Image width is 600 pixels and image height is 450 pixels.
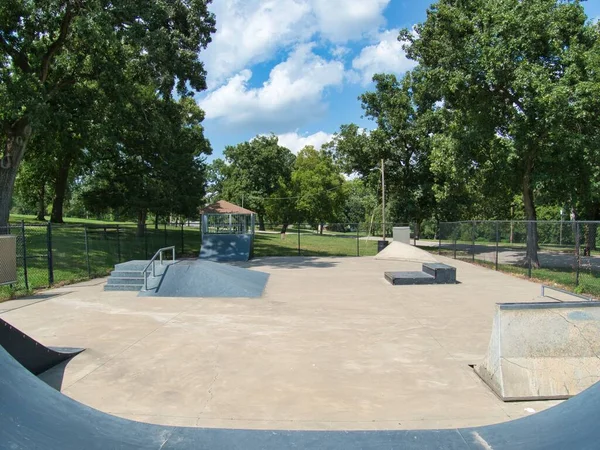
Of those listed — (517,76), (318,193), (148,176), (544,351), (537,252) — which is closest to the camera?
(544,351)

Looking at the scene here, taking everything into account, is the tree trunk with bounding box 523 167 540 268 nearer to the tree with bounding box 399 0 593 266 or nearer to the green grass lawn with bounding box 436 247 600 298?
the tree with bounding box 399 0 593 266

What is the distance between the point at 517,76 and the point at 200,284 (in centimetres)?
1442

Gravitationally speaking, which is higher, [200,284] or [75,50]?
[75,50]

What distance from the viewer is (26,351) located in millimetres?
5316

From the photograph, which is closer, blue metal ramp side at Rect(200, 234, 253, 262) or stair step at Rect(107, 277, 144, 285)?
stair step at Rect(107, 277, 144, 285)

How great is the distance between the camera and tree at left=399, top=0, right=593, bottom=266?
16125 millimetres

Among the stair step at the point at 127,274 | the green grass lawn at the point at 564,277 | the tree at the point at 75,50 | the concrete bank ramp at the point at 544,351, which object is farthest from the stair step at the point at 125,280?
the green grass lawn at the point at 564,277

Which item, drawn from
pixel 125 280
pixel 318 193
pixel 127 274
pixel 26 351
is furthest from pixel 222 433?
pixel 318 193

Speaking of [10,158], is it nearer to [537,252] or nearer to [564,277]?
[564,277]

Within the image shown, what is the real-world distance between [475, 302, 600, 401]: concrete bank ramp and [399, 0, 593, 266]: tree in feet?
38.9

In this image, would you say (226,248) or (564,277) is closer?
(564,277)

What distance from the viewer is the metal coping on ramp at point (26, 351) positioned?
16.8ft

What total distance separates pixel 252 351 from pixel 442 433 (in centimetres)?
341

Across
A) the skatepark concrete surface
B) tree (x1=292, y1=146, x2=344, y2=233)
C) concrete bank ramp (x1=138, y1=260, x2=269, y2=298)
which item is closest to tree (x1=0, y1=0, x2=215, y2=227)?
concrete bank ramp (x1=138, y1=260, x2=269, y2=298)
